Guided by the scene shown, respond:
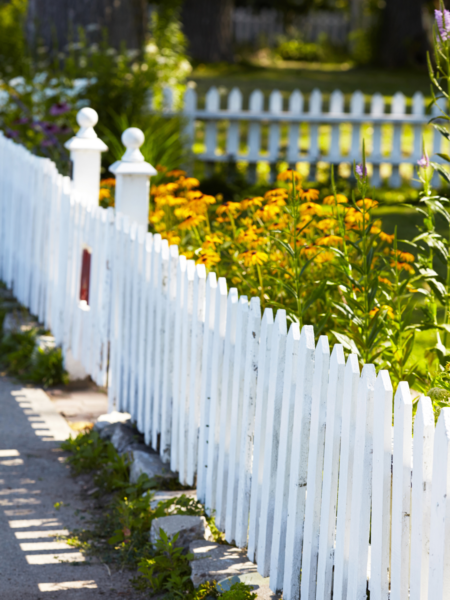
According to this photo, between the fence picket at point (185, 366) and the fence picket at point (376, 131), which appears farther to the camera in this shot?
the fence picket at point (376, 131)

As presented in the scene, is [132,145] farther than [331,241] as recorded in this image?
Yes

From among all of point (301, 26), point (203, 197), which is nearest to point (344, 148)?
point (203, 197)

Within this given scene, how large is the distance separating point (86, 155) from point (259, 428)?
9.74ft

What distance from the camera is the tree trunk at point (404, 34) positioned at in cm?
2055

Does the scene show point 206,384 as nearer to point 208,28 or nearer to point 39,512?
point 39,512

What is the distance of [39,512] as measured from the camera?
3920 millimetres

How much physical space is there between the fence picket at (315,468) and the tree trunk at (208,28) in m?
18.9

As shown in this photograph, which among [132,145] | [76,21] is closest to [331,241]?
[132,145]

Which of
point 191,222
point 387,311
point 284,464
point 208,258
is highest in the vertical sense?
point 191,222

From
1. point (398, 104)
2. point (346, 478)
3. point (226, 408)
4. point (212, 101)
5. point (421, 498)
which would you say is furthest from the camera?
point (398, 104)

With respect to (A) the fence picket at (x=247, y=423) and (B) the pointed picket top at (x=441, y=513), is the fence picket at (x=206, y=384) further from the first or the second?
(B) the pointed picket top at (x=441, y=513)

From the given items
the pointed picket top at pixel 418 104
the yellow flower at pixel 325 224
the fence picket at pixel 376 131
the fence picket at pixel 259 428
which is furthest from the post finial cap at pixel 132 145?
the pointed picket top at pixel 418 104

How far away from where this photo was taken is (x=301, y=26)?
28219mm

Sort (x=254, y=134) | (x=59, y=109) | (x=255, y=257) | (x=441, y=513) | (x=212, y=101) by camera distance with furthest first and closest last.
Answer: (x=254, y=134), (x=212, y=101), (x=59, y=109), (x=255, y=257), (x=441, y=513)
